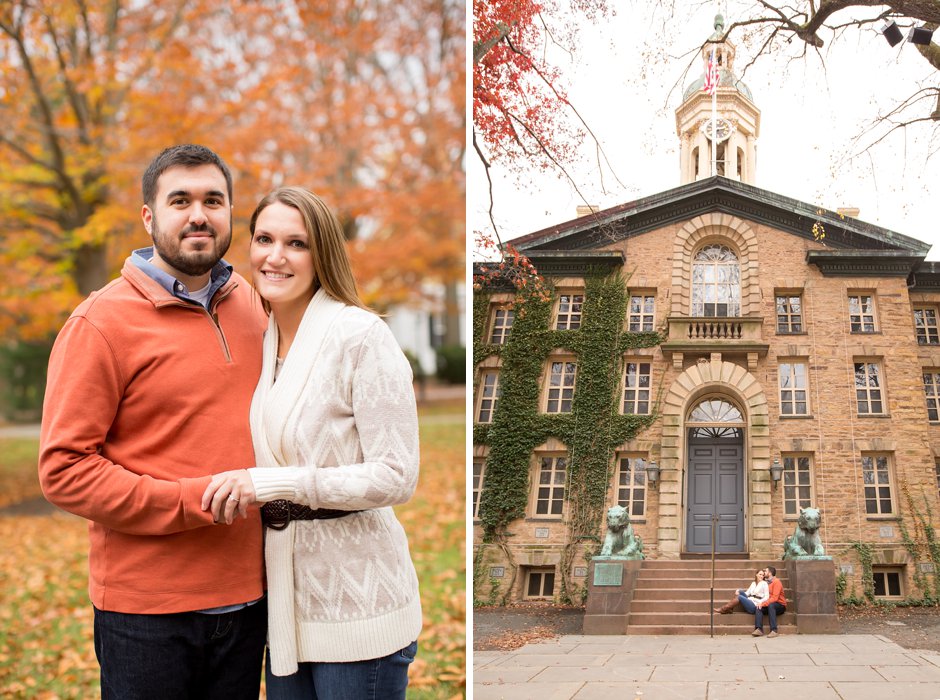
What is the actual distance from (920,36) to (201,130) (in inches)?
287

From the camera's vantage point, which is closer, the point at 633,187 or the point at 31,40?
the point at 633,187

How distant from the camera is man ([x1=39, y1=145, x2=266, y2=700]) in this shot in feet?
5.34

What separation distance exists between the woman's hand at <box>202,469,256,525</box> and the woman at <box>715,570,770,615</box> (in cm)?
196

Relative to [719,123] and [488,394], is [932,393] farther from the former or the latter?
[488,394]

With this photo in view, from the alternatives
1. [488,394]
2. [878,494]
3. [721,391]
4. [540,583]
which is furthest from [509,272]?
[878,494]

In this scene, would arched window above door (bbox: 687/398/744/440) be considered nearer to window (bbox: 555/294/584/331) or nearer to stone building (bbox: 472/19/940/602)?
stone building (bbox: 472/19/940/602)

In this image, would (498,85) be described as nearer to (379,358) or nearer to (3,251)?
(379,358)

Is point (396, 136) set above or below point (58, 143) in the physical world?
above

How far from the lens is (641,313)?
3092mm

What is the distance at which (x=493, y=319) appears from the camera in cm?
327

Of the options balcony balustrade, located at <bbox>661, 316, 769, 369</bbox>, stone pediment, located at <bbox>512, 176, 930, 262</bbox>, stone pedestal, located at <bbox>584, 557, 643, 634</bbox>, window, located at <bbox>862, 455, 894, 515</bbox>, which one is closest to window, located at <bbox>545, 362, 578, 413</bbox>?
balcony balustrade, located at <bbox>661, 316, 769, 369</bbox>

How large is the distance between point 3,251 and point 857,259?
906cm

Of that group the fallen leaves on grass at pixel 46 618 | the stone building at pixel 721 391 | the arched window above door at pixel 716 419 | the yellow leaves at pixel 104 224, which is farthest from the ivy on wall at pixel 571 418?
the yellow leaves at pixel 104 224

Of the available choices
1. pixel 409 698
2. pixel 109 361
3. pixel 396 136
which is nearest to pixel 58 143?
pixel 396 136
